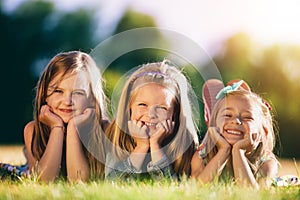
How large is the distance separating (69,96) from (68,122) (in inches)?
5.8

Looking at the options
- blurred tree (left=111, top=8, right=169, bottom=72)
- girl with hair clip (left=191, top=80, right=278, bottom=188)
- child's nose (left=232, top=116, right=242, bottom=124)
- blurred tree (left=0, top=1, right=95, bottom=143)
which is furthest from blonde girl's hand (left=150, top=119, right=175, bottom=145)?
blurred tree (left=0, top=1, right=95, bottom=143)

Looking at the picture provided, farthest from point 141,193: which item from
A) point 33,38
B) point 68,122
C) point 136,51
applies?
point 33,38

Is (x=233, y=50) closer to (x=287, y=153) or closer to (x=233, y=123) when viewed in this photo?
(x=287, y=153)

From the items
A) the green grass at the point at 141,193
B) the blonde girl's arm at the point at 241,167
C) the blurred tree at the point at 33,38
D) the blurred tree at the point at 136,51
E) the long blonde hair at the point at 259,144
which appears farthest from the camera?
the blurred tree at the point at 33,38

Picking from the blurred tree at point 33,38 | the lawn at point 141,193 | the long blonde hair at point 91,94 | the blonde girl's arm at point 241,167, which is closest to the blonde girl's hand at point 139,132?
the long blonde hair at point 91,94

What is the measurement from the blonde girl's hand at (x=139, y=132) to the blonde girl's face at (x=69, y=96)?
31 centimetres

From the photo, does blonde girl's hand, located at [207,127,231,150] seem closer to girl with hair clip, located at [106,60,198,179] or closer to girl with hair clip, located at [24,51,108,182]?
girl with hair clip, located at [106,60,198,179]

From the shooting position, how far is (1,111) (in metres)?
7.25

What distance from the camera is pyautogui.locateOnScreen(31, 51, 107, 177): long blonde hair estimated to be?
121 inches

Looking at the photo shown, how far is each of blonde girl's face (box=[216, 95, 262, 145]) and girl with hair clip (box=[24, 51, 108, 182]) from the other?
0.70 meters

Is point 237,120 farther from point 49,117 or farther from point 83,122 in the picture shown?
point 49,117

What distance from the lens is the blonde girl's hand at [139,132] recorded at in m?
2.92

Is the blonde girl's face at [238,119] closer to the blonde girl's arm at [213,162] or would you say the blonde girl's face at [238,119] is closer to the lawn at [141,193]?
the blonde girl's arm at [213,162]

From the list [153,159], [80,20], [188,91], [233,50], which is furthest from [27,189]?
[80,20]
